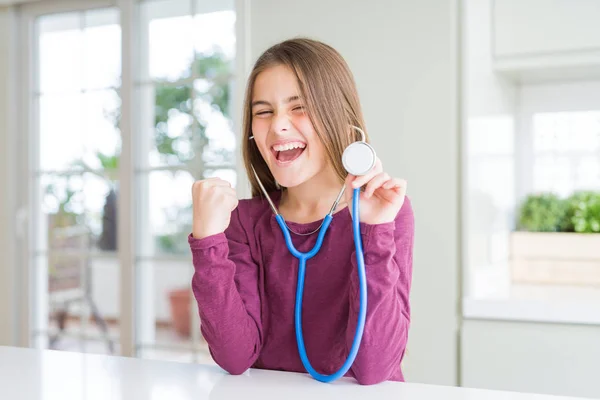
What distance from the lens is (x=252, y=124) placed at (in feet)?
3.77

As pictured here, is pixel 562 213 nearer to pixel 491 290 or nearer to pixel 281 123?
pixel 491 290

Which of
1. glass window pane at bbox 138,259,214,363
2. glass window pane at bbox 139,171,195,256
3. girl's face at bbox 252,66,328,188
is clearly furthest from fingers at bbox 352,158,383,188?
glass window pane at bbox 139,171,195,256

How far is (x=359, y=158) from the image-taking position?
0.94 metres

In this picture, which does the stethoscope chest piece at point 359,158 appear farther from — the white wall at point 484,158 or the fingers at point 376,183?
the white wall at point 484,158

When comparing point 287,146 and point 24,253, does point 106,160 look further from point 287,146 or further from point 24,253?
point 287,146

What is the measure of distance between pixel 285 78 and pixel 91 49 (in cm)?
498

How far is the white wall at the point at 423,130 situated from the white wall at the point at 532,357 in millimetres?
68

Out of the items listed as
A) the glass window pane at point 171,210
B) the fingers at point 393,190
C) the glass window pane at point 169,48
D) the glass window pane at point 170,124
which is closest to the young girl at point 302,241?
the fingers at point 393,190

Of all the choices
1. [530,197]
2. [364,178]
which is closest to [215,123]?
[530,197]

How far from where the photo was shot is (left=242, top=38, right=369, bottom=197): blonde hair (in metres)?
1.10

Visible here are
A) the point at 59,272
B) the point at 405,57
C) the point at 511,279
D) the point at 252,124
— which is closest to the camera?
the point at 252,124

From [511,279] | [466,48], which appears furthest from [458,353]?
[466,48]

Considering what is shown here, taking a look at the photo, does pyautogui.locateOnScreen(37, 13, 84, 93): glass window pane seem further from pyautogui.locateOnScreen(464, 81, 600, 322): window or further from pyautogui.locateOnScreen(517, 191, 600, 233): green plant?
pyautogui.locateOnScreen(517, 191, 600, 233): green plant

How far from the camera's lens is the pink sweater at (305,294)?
0.97m
